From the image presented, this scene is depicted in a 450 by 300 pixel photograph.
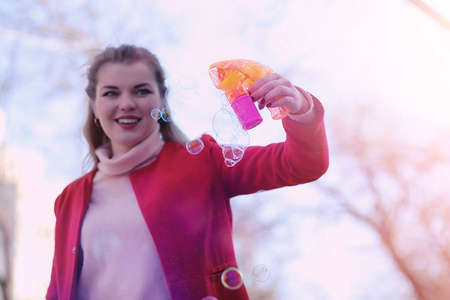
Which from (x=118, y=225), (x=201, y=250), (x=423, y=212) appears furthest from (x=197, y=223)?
(x=423, y=212)

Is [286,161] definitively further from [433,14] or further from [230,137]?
[433,14]

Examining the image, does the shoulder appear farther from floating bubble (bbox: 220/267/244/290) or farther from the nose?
floating bubble (bbox: 220/267/244/290)

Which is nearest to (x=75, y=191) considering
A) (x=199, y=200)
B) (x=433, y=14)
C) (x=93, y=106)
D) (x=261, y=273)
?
(x=93, y=106)

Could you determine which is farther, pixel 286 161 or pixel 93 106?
pixel 93 106

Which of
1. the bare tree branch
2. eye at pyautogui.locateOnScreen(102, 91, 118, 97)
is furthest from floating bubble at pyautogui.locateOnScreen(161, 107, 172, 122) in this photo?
the bare tree branch

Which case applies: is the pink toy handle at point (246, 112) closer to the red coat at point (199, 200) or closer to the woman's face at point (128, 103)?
the red coat at point (199, 200)

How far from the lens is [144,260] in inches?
30.0

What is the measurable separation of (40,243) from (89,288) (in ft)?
4.77

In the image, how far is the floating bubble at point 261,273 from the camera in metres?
0.93

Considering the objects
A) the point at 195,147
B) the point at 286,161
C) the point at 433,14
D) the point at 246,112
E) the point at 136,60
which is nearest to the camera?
the point at 246,112

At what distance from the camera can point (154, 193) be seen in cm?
80

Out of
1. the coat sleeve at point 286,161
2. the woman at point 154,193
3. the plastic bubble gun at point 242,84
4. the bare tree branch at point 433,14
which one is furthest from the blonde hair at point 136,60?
the bare tree branch at point 433,14

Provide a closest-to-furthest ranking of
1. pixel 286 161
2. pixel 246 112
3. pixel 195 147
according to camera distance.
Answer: pixel 246 112 < pixel 286 161 < pixel 195 147

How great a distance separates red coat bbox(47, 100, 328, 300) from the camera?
2.36ft
